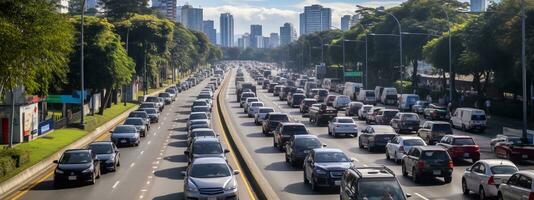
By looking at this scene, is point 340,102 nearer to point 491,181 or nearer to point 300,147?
point 300,147

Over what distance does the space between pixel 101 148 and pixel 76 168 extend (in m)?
5.08

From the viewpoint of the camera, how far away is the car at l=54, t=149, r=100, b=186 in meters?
28.7

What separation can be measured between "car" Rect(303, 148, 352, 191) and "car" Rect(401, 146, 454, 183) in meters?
3.07

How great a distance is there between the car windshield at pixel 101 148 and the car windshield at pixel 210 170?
10.5 metres

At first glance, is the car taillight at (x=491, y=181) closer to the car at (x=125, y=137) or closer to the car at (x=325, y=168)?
the car at (x=325, y=168)

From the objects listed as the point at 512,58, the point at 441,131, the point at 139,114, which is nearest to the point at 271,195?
the point at 441,131

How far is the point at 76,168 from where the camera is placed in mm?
28844

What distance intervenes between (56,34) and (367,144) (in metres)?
17.1

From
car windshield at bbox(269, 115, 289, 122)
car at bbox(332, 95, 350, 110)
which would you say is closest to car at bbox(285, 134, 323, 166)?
car windshield at bbox(269, 115, 289, 122)

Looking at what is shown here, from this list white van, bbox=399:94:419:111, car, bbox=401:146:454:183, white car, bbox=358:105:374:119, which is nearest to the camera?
car, bbox=401:146:454:183

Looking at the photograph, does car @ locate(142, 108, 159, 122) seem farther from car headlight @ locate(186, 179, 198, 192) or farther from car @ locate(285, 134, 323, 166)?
car headlight @ locate(186, 179, 198, 192)

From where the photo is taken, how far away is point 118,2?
5231 inches

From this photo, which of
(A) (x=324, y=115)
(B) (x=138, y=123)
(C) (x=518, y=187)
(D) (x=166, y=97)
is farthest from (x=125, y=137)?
(D) (x=166, y=97)

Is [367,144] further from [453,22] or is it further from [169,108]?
[453,22]
